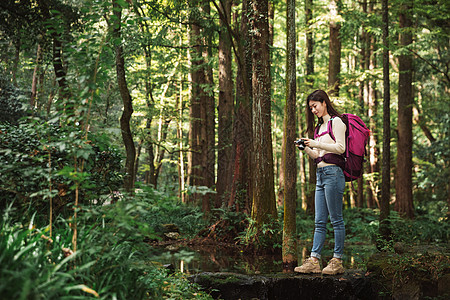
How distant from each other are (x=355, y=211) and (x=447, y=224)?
637cm

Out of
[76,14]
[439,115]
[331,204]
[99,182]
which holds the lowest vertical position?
[331,204]

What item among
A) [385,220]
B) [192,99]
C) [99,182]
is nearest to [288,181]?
[99,182]

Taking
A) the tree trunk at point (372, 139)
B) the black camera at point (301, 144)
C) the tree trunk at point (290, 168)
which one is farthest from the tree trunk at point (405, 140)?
the black camera at point (301, 144)

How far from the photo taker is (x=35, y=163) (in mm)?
4488

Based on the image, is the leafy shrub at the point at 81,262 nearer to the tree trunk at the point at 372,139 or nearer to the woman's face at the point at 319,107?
the woman's face at the point at 319,107

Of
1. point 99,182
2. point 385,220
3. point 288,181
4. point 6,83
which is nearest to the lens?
A: point 99,182

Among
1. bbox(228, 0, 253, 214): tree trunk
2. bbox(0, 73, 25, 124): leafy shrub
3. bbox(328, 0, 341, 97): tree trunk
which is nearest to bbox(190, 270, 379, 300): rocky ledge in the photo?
bbox(228, 0, 253, 214): tree trunk

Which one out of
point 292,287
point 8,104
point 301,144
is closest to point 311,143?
point 301,144

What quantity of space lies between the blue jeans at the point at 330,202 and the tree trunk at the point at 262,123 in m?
3.22

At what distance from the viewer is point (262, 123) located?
8.73 metres

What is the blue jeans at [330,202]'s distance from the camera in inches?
216

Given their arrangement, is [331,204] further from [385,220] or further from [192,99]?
[192,99]

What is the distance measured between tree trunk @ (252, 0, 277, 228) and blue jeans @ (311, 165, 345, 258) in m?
3.22

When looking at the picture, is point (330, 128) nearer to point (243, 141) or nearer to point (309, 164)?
point (243, 141)
